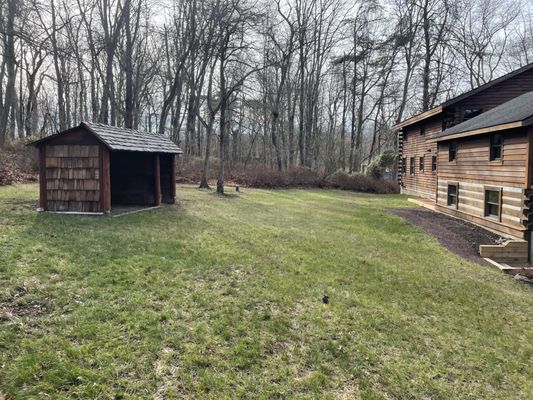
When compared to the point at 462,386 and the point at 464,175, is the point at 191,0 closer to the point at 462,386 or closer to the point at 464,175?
the point at 464,175

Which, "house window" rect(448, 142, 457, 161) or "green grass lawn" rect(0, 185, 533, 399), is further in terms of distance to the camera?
"house window" rect(448, 142, 457, 161)

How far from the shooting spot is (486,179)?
12.8 m

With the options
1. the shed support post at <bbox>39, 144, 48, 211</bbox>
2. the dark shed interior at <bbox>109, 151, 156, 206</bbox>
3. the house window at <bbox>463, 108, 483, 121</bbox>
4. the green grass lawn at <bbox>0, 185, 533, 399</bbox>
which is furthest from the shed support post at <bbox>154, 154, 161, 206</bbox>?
the house window at <bbox>463, 108, 483, 121</bbox>

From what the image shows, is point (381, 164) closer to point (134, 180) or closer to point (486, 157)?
point (486, 157)

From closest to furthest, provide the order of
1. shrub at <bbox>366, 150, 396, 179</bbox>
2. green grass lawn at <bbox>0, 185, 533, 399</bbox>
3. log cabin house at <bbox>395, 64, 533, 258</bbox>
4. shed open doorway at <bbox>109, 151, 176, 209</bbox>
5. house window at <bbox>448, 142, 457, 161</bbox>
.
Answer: green grass lawn at <bbox>0, 185, 533, 399</bbox> → log cabin house at <bbox>395, 64, 533, 258</bbox> → shed open doorway at <bbox>109, 151, 176, 209</bbox> → house window at <bbox>448, 142, 457, 161</bbox> → shrub at <bbox>366, 150, 396, 179</bbox>

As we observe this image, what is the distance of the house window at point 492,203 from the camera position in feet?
40.2

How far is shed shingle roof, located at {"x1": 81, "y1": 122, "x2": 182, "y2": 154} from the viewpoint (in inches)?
394

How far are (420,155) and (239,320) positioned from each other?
2211 cm

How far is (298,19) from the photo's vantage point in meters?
31.4

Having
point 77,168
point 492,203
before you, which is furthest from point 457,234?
point 77,168

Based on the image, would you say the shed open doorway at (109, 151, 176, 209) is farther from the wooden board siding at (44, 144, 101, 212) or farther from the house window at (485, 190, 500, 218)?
the house window at (485, 190, 500, 218)

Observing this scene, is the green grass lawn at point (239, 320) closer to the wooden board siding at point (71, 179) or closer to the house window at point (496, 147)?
the wooden board siding at point (71, 179)

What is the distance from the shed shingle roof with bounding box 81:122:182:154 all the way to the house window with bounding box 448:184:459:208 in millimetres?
11646

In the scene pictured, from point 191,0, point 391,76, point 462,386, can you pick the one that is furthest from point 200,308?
point 391,76
